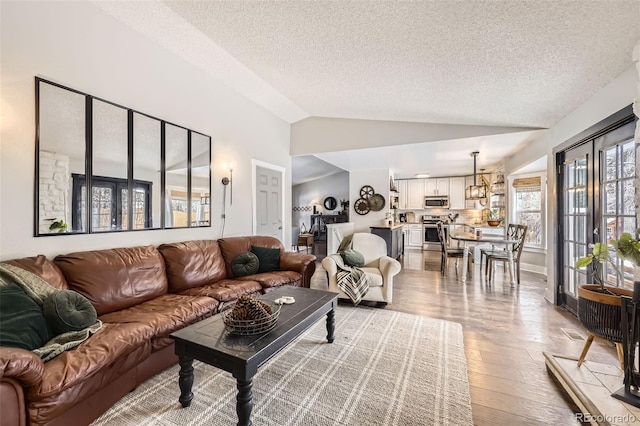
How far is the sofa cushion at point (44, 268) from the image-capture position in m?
1.75

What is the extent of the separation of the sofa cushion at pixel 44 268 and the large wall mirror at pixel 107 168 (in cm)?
28

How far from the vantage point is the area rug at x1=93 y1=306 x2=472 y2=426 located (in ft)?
4.91

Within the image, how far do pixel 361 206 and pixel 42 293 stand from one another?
18.6ft

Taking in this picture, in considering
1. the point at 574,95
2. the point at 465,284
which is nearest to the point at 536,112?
the point at 574,95

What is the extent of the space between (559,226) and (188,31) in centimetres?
487

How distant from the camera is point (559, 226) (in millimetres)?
3328

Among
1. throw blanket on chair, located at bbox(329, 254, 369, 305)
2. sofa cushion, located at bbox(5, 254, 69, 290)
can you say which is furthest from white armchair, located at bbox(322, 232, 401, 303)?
sofa cushion, located at bbox(5, 254, 69, 290)

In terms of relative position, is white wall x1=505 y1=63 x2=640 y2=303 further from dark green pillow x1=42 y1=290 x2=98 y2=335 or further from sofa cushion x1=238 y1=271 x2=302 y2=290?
dark green pillow x1=42 y1=290 x2=98 y2=335

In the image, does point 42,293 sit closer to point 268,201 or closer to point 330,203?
point 268,201

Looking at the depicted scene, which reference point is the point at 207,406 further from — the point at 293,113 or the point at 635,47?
the point at 293,113

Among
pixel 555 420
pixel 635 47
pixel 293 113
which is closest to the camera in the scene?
pixel 555 420

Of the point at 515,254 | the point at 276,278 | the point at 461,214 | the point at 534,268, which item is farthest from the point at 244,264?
the point at 461,214

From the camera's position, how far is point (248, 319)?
155cm

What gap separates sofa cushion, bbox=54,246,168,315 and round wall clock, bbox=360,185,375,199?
16.0 ft
